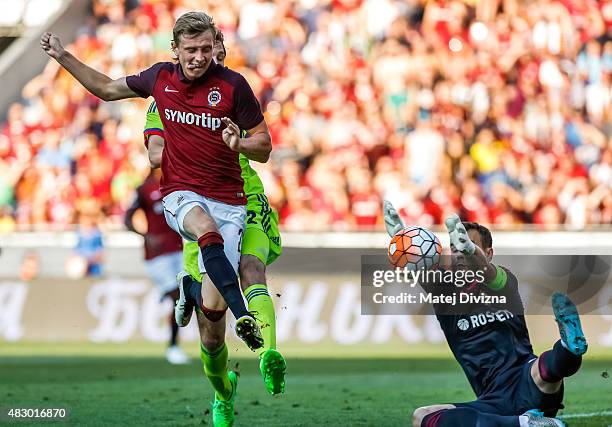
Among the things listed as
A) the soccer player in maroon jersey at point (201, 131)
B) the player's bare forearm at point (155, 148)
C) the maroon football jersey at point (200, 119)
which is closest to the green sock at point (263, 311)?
the soccer player in maroon jersey at point (201, 131)

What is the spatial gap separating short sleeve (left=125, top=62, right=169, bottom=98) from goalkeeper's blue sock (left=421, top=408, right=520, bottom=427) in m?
2.97

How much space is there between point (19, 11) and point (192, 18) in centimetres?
1835

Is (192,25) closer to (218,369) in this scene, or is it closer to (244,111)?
(244,111)

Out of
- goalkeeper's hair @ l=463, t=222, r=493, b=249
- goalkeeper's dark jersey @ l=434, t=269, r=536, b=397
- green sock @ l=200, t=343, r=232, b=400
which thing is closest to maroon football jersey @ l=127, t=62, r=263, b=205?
green sock @ l=200, t=343, r=232, b=400

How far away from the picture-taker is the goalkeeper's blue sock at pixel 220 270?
7855 millimetres

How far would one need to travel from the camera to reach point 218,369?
29.2 ft

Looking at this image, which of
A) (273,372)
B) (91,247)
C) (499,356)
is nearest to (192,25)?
(273,372)

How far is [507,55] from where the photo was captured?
21.5 meters

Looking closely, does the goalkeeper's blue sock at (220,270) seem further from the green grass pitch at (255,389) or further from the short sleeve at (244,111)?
the green grass pitch at (255,389)

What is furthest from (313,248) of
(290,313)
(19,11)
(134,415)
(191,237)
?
(19,11)

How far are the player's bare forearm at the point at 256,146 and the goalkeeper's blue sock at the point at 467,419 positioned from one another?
6.68 feet

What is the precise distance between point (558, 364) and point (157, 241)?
30.6ft

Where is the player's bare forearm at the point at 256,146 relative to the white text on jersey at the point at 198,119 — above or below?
below

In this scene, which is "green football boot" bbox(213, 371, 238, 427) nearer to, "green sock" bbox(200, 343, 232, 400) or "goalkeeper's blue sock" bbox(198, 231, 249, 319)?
"green sock" bbox(200, 343, 232, 400)
